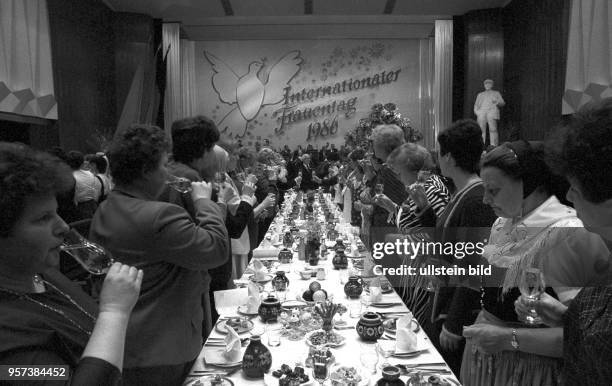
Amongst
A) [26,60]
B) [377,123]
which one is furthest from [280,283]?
[26,60]

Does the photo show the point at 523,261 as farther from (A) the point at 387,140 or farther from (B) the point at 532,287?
(A) the point at 387,140

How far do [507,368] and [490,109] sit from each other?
28.8 ft

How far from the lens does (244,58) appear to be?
12.2 m

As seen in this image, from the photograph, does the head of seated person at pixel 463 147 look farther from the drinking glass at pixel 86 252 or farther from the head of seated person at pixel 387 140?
the drinking glass at pixel 86 252

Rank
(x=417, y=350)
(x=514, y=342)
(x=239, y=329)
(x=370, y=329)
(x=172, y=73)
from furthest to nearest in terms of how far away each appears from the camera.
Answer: (x=172, y=73) → (x=239, y=329) → (x=370, y=329) → (x=417, y=350) → (x=514, y=342)

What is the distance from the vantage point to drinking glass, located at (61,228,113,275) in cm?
110

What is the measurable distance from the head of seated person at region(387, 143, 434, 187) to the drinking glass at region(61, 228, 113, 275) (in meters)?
2.14

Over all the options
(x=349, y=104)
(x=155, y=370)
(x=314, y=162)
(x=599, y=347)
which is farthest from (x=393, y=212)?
(x=349, y=104)

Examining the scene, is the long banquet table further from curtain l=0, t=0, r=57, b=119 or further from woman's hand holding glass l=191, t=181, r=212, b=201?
curtain l=0, t=0, r=57, b=119

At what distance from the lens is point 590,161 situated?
0.93m

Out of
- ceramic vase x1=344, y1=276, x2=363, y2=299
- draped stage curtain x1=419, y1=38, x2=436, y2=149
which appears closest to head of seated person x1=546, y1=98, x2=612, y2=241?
ceramic vase x1=344, y1=276, x2=363, y2=299

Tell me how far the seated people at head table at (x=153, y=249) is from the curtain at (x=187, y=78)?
966 centimetres

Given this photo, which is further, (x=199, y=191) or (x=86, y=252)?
(x=199, y=191)

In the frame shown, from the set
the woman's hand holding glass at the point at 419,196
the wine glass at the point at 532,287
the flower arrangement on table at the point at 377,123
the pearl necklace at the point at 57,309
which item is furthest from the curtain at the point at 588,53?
the pearl necklace at the point at 57,309
